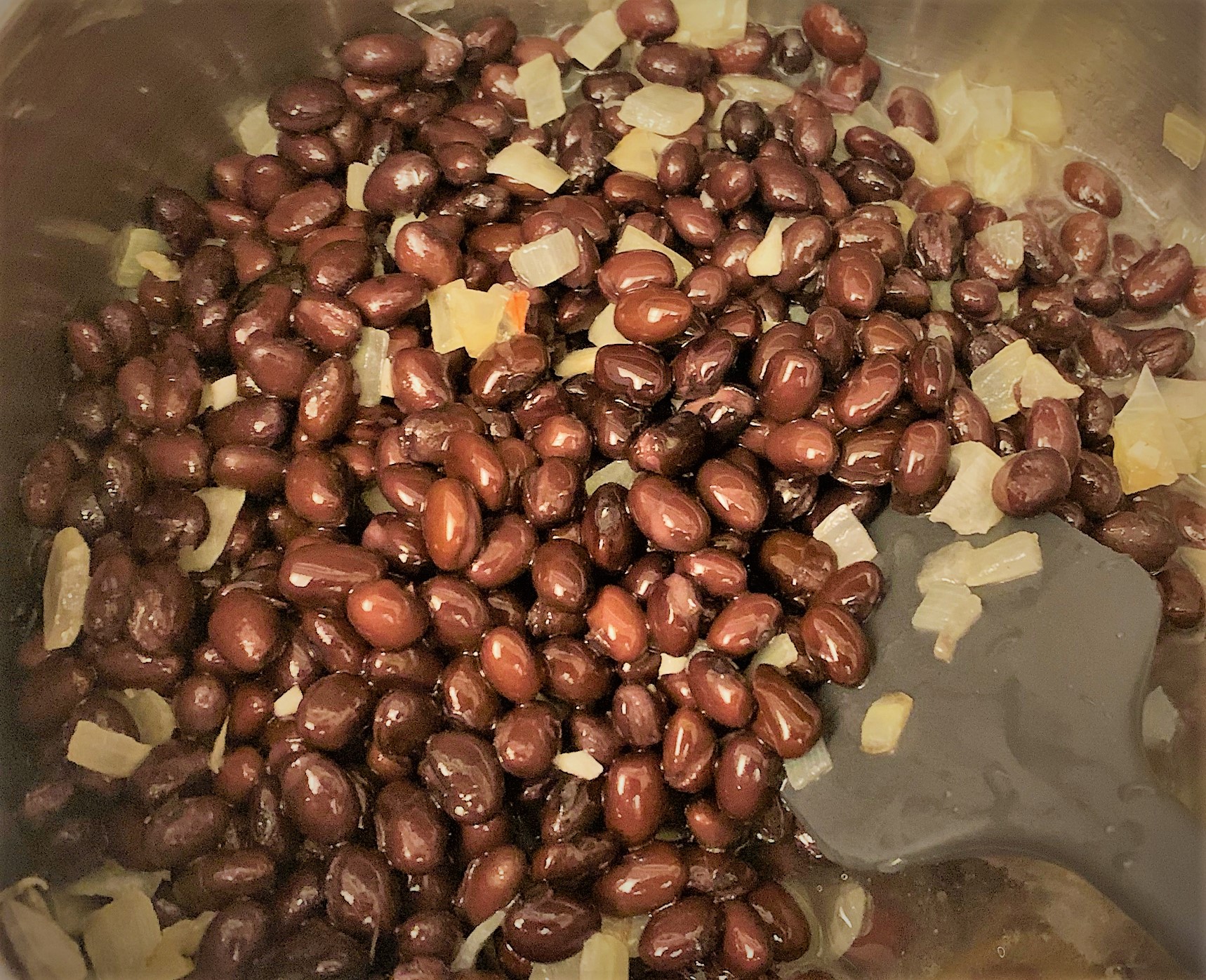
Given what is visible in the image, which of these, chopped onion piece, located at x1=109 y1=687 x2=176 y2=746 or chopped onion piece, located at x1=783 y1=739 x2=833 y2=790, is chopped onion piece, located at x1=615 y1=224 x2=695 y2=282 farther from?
chopped onion piece, located at x1=109 y1=687 x2=176 y2=746

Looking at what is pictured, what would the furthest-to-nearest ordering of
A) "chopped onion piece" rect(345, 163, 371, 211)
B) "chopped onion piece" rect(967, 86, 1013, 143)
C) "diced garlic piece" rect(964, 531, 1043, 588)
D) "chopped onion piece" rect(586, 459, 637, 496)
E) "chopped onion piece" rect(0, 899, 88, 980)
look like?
1. "chopped onion piece" rect(967, 86, 1013, 143)
2. "chopped onion piece" rect(345, 163, 371, 211)
3. "chopped onion piece" rect(586, 459, 637, 496)
4. "diced garlic piece" rect(964, 531, 1043, 588)
5. "chopped onion piece" rect(0, 899, 88, 980)

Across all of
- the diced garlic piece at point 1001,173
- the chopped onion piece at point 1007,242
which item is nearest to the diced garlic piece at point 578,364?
the chopped onion piece at point 1007,242

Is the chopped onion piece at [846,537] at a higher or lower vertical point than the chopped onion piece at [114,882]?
higher

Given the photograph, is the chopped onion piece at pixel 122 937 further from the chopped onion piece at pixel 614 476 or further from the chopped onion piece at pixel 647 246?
the chopped onion piece at pixel 647 246

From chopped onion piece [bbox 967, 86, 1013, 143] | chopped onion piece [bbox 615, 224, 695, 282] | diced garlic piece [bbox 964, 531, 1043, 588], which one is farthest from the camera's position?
chopped onion piece [bbox 967, 86, 1013, 143]

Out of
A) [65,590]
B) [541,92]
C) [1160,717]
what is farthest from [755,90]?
[65,590]

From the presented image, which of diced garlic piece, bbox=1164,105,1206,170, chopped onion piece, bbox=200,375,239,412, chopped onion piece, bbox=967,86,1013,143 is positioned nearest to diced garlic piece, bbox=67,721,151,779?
chopped onion piece, bbox=200,375,239,412

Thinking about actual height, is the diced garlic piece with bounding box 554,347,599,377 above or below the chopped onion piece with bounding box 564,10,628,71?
below
